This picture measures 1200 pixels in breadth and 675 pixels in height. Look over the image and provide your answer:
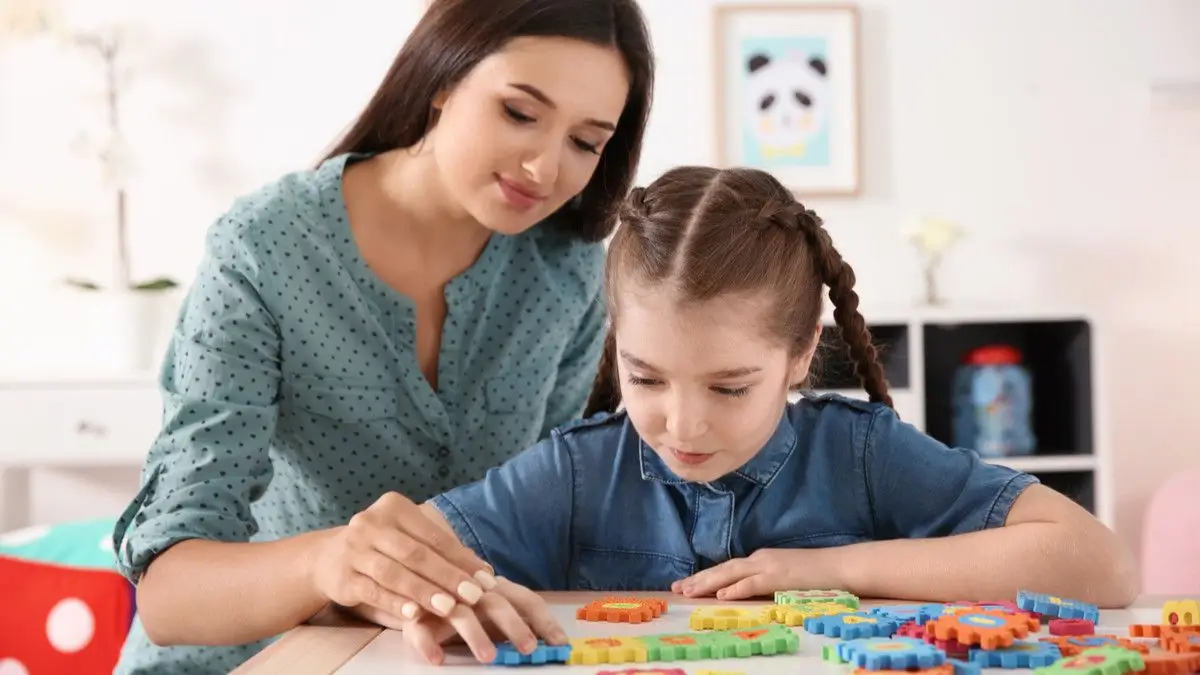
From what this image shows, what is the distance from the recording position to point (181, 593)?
41.9 inches

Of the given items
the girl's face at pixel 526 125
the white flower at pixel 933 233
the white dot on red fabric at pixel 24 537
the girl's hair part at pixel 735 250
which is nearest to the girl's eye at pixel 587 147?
the girl's face at pixel 526 125

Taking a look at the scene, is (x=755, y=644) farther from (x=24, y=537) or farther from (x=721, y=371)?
(x=24, y=537)

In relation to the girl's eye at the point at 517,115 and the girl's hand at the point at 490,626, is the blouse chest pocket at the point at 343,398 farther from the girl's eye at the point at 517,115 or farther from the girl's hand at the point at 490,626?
the girl's hand at the point at 490,626

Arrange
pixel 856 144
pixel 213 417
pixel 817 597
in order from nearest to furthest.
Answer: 1. pixel 817 597
2. pixel 213 417
3. pixel 856 144

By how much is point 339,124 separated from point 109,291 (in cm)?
75

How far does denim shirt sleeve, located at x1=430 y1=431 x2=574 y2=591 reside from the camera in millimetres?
1171

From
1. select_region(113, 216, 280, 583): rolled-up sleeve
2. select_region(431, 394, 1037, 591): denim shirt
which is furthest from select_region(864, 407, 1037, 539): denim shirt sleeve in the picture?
select_region(113, 216, 280, 583): rolled-up sleeve

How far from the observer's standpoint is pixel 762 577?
1057 mm

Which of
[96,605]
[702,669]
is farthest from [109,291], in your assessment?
[702,669]

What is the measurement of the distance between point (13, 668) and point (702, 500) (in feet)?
4.63

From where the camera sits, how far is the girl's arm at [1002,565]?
1.04 m

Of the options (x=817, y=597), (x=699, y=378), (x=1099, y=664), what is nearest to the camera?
(x=1099, y=664)

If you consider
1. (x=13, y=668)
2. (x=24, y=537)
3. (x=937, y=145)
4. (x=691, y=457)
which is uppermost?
(x=937, y=145)

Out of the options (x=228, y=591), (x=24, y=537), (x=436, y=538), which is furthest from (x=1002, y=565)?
(x=24, y=537)
